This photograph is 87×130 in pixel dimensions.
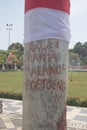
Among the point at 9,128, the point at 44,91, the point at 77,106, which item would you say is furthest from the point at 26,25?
the point at 77,106

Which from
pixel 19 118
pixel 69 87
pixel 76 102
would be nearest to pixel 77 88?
pixel 69 87

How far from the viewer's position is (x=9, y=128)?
27.2 feet

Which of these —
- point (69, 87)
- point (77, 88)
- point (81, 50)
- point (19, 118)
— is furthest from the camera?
point (81, 50)

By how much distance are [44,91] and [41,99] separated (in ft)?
0.27

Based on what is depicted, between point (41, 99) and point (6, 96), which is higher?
point (41, 99)

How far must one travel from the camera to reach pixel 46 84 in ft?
10.0

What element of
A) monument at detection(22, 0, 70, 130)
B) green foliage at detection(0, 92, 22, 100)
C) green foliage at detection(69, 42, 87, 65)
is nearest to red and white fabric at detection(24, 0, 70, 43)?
monument at detection(22, 0, 70, 130)

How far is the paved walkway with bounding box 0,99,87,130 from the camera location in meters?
8.66

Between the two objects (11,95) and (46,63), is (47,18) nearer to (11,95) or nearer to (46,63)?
(46,63)

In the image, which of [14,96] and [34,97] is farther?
[14,96]

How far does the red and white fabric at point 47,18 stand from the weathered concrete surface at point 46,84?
0.07m

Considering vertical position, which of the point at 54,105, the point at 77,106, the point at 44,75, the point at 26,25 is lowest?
the point at 77,106

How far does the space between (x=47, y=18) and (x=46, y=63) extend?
440 mm

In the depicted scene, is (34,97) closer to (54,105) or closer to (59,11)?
(54,105)
